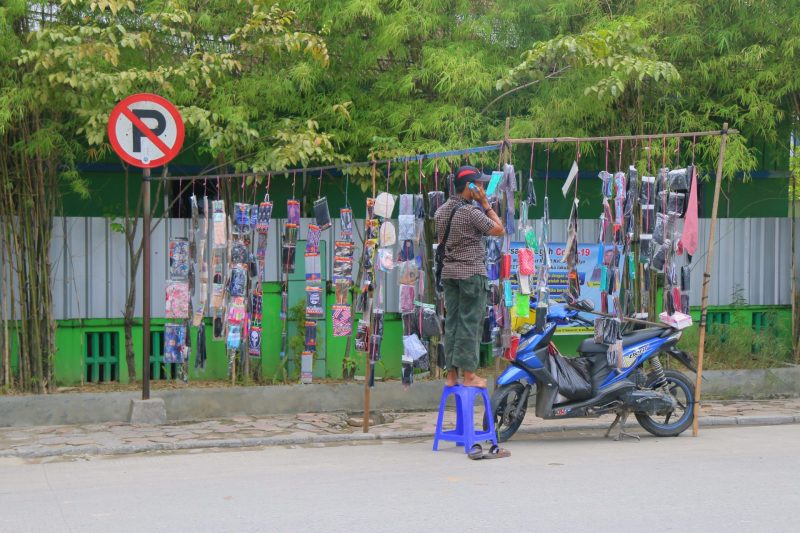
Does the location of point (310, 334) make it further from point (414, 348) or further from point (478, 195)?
point (478, 195)

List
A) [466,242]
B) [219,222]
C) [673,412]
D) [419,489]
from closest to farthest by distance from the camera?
[419,489] < [466,242] < [673,412] < [219,222]

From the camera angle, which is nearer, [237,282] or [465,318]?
[465,318]

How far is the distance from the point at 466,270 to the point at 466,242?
0.23 metres

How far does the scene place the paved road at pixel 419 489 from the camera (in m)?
5.96

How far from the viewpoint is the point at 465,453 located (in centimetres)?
810

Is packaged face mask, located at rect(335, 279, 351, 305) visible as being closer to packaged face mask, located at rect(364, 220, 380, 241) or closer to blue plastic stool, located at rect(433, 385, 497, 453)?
packaged face mask, located at rect(364, 220, 380, 241)

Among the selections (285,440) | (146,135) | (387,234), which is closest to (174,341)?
(285,440)

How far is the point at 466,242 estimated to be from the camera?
8.05 m

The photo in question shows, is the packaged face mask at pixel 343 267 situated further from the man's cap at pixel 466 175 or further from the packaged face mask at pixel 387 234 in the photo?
the man's cap at pixel 466 175

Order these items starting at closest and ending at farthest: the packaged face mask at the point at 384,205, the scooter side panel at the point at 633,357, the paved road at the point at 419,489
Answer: the paved road at the point at 419,489 < the scooter side panel at the point at 633,357 < the packaged face mask at the point at 384,205

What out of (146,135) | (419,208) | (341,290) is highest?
(146,135)

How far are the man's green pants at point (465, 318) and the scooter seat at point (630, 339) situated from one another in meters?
1.26

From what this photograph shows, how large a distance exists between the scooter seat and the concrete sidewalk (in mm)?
981

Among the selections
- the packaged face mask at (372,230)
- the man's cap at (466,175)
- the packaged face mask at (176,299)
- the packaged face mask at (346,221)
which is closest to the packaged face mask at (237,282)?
the packaged face mask at (176,299)
